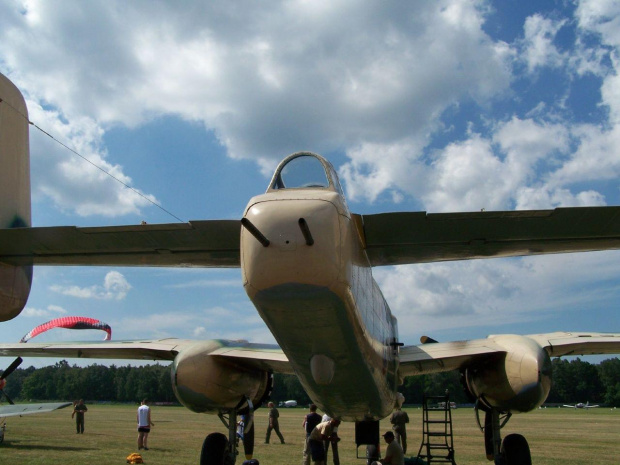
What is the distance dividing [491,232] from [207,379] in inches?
226

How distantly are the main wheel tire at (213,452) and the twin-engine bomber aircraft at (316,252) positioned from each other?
0.86m

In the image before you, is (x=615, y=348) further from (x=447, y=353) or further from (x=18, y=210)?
(x=18, y=210)

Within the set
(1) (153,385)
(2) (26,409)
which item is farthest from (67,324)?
(1) (153,385)

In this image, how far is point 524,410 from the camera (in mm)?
8633

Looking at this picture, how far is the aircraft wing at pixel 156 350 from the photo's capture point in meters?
9.24

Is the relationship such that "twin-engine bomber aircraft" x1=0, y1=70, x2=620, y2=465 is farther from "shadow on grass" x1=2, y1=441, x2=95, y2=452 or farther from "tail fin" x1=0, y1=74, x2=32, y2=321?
"shadow on grass" x1=2, y1=441, x2=95, y2=452

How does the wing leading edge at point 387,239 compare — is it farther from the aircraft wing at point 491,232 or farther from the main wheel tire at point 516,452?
the main wheel tire at point 516,452

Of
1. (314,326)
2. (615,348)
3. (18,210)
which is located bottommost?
(615,348)

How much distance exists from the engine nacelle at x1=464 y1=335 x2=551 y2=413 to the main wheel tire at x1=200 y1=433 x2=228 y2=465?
456 centimetres

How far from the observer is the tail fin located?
5939mm

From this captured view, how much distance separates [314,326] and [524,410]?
527 centimetres

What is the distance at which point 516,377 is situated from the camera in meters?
8.45

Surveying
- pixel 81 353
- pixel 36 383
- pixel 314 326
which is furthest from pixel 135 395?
pixel 314 326

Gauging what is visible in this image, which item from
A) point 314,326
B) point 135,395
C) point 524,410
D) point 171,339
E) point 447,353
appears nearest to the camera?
point 314,326
